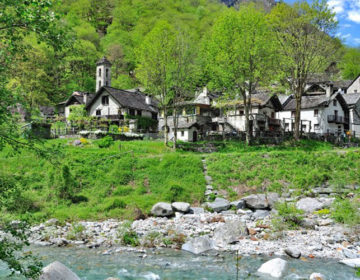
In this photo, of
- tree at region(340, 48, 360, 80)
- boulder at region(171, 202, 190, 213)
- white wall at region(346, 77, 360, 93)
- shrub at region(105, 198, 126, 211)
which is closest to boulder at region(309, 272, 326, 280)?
boulder at region(171, 202, 190, 213)

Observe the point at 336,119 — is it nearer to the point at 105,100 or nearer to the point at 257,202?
the point at 105,100

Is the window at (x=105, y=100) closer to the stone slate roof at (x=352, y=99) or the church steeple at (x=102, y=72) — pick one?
the church steeple at (x=102, y=72)

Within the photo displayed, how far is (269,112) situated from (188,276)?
45572 millimetres

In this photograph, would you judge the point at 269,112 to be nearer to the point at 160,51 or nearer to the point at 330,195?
the point at 160,51

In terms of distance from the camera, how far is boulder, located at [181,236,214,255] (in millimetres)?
14414

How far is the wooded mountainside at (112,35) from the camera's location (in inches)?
2413

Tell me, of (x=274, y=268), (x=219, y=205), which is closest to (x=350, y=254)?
(x=274, y=268)

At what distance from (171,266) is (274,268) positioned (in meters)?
4.08

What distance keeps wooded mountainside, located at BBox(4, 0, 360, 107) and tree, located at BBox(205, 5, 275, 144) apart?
1396cm

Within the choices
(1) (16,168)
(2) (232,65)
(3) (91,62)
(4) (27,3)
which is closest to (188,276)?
(4) (27,3)

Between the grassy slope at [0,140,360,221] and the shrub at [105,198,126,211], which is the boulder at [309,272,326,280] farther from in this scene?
the shrub at [105,198,126,211]

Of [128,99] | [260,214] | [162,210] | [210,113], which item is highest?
[128,99]

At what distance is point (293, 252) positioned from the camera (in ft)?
43.6

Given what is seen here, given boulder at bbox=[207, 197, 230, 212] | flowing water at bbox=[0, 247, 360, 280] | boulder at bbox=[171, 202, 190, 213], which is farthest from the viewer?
boulder at bbox=[207, 197, 230, 212]
